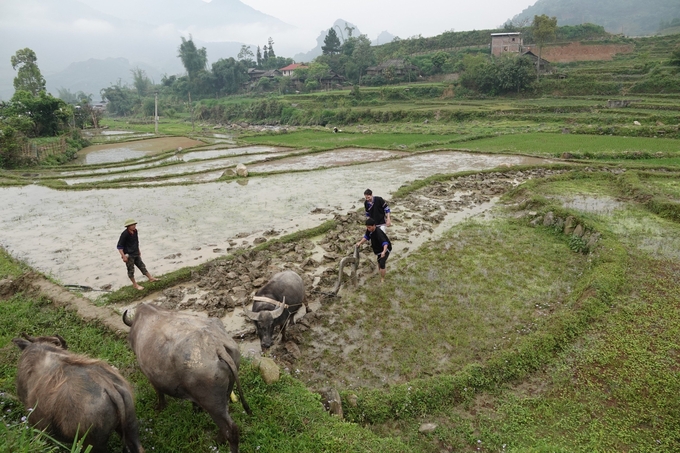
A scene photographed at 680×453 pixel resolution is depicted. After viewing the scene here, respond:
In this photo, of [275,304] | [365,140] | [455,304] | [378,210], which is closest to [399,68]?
[365,140]

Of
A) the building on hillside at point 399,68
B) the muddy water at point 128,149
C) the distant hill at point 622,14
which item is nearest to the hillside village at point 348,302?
the muddy water at point 128,149

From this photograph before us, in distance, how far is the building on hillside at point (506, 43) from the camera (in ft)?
199

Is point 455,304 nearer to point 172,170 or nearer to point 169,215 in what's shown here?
point 169,215

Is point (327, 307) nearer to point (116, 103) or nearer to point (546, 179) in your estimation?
point (546, 179)

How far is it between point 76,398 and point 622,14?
244 m

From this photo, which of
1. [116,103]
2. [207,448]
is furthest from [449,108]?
[116,103]

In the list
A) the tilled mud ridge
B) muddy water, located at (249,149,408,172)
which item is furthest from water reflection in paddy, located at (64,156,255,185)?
the tilled mud ridge

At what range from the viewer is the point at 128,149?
31812 millimetres

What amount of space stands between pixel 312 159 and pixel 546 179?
1363 centimetres

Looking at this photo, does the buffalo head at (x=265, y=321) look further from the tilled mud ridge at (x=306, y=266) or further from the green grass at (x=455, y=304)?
the green grass at (x=455, y=304)

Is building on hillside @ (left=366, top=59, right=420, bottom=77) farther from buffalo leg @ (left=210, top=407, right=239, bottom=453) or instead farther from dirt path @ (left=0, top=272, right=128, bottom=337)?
buffalo leg @ (left=210, top=407, right=239, bottom=453)

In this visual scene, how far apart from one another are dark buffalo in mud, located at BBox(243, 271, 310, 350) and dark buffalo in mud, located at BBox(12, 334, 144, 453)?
7.30 feet

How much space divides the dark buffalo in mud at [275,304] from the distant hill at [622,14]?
175 m

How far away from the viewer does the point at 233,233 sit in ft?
37.6
